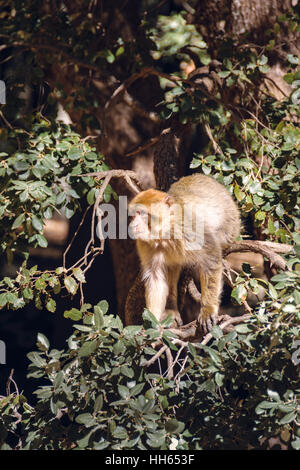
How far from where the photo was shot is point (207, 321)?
335cm

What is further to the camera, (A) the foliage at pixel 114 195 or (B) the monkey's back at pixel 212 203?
(B) the monkey's back at pixel 212 203

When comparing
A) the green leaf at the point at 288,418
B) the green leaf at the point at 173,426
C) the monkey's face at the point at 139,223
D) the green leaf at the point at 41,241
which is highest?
the monkey's face at the point at 139,223

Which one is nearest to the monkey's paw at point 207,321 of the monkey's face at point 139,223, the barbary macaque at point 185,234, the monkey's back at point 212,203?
the barbary macaque at point 185,234

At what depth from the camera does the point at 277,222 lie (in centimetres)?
341

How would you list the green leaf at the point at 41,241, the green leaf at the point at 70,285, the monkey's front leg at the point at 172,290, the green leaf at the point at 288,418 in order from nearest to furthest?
the green leaf at the point at 288,418 → the green leaf at the point at 70,285 → the green leaf at the point at 41,241 → the monkey's front leg at the point at 172,290

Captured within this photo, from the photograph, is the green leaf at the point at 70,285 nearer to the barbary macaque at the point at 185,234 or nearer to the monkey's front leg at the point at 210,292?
the barbary macaque at the point at 185,234

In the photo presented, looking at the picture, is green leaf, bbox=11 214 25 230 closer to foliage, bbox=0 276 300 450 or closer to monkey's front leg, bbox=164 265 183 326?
foliage, bbox=0 276 300 450

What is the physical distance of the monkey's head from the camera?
3.23m

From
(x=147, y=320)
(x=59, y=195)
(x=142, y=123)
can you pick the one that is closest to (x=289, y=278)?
(x=147, y=320)

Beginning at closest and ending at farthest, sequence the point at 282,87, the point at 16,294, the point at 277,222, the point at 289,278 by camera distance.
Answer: the point at 289,278 < the point at 16,294 < the point at 277,222 < the point at 282,87

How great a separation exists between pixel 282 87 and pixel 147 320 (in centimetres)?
232

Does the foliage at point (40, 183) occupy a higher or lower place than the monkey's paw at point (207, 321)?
higher

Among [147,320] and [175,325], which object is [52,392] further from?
[175,325]

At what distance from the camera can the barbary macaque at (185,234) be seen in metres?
3.28
